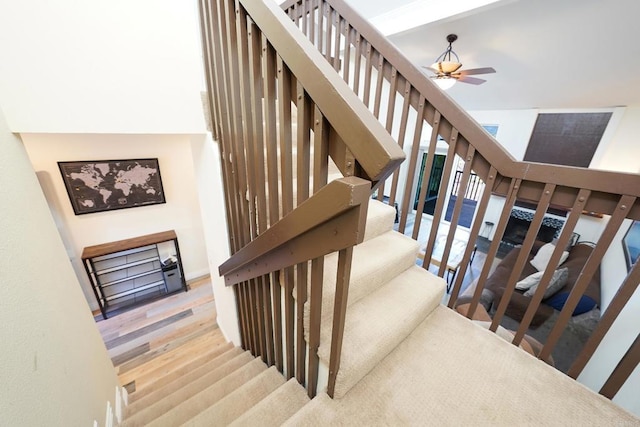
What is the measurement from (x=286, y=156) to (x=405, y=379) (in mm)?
1050

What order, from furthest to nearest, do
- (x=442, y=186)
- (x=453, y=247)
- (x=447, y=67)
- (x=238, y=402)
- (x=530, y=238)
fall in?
(x=453, y=247) < (x=447, y=67) < (x=442, y=186) < (x=238, y=402) < (x=530, y=238)

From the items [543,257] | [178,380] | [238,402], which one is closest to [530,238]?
[238,402]

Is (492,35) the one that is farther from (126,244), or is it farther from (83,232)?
(83,232)

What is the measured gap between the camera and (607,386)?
94 centimetres

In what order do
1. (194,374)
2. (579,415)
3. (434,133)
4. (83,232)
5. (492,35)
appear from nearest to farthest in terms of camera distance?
(579,415)
(434,133)
(194,374)
(492,35)
(83,232)

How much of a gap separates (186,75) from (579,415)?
2.44 metres

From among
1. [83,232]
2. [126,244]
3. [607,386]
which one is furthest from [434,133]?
[83,232]

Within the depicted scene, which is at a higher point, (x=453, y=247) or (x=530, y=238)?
(x=530, y=238)

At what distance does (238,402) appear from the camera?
3.92ft

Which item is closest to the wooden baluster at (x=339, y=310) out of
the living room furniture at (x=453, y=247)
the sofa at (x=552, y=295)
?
the sofa at (x=552, y=295)

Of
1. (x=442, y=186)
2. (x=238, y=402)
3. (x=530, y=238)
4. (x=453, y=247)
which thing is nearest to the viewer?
(x=530, y=238)

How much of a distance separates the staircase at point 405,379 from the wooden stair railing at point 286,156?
124 millimetres

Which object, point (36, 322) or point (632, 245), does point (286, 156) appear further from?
point (632, 245)

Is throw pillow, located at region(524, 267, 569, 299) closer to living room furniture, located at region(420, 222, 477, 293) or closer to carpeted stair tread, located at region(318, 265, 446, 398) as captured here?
living room furniture, located at region(420, 222, 477, 293)
